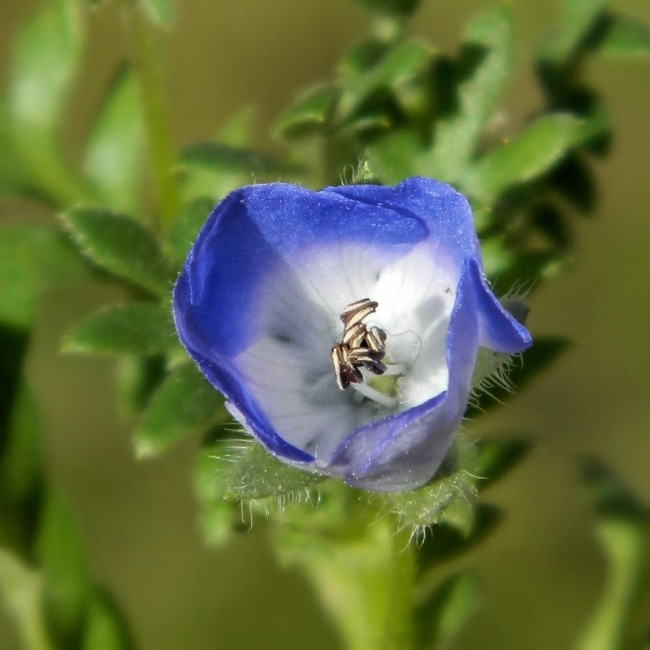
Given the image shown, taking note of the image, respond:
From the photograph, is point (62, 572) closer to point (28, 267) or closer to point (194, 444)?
point (28, 267)

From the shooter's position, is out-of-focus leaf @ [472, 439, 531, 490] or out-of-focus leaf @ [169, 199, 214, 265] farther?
out-of-focus leaf @ [472, 439, 531, 490]

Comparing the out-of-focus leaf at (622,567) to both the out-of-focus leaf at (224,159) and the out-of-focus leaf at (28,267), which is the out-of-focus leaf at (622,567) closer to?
the out-of-focus leaf at (224,159)

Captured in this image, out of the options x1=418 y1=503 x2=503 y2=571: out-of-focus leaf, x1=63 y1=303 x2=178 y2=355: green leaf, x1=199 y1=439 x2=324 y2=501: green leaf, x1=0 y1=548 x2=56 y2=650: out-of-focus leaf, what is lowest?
x1=0 y1=548 x2=56 y2=650: out-of-focus leaf

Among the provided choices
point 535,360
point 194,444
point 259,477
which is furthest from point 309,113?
point 194,444

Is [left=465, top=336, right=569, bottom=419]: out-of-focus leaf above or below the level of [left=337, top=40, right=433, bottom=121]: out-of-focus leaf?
below

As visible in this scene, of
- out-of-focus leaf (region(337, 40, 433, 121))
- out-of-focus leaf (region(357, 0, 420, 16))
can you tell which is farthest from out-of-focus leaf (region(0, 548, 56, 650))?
out-of-focus leaf (region(357, 0, 420, 16))

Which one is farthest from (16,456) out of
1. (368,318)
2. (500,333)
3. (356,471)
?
(500,333)

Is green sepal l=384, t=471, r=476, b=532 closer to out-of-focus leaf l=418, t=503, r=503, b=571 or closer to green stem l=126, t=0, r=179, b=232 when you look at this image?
out-of-focus leaf l=418, t=503, r=503, b=571
